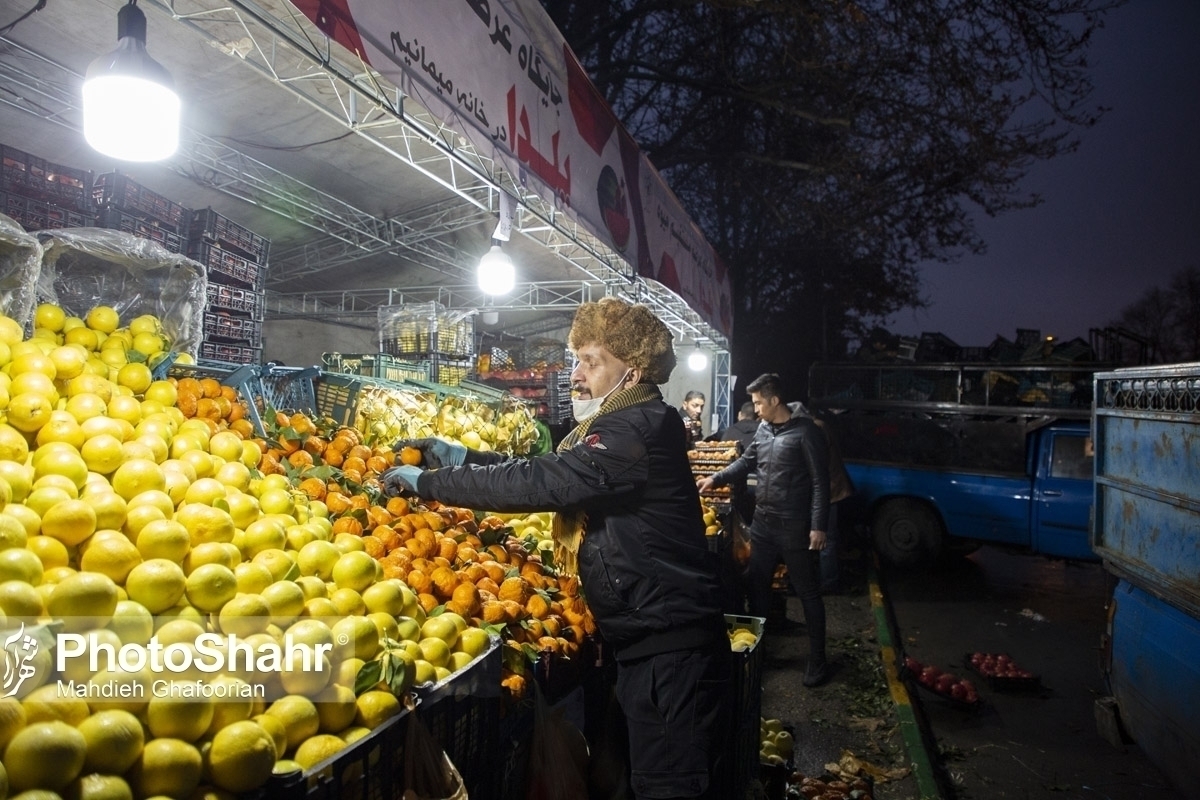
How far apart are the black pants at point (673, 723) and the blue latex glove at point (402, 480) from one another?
108 centimetres

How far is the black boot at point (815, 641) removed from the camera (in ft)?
18.8

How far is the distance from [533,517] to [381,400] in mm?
1339

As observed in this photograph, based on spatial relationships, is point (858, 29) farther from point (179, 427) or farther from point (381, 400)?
point (179, 427)

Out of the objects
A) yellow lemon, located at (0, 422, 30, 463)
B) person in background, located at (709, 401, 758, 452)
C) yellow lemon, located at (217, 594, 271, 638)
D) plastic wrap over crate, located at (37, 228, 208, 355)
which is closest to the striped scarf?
yellow lemon, located at (217, 594, 271, 638)

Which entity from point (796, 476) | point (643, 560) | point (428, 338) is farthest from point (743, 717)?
point (428, 338)

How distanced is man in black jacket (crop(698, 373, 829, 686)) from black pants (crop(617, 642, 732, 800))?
354cm

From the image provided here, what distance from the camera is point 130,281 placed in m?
3.96

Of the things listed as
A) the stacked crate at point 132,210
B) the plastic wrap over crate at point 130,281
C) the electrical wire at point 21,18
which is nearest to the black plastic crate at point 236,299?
the stacked crate at point 132,210

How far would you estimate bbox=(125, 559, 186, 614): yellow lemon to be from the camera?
1.78 metres

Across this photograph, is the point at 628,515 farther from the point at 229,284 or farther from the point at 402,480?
the point at 229,284

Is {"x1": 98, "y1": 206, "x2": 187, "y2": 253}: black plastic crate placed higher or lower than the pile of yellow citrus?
higher

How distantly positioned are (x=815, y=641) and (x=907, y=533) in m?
5.36

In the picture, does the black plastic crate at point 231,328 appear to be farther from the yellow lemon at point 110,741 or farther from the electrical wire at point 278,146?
the yellow lemon at point 110,741

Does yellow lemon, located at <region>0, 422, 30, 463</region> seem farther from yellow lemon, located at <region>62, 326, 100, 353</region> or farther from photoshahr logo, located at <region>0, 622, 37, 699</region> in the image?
yellow lemon, located at <region>62, 326, 100, 353</region>
